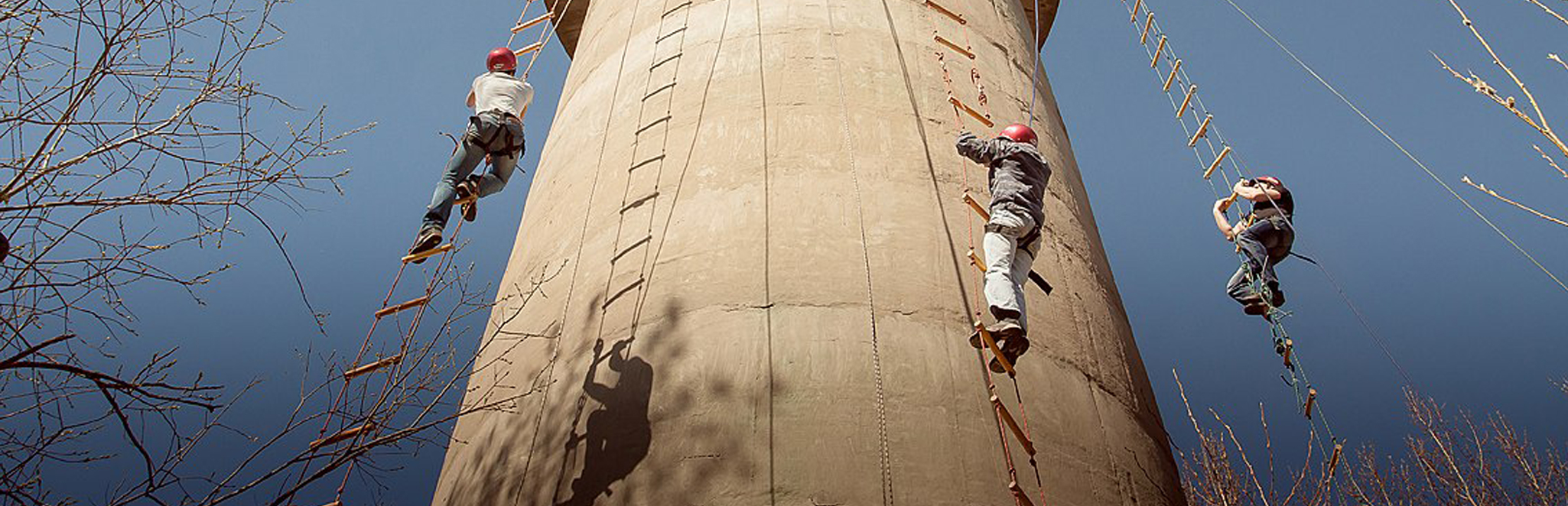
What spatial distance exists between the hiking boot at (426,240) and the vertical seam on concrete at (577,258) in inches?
35.1

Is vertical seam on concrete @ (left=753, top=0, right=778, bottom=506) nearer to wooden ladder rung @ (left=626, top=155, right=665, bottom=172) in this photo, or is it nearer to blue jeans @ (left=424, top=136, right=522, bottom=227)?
wooden ladder rung @ (left=626, top=155, right=665, bottom=172)

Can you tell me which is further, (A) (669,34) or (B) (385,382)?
(A) (669,34)

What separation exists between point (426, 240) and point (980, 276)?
3.27 meters

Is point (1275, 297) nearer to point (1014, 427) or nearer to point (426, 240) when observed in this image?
point (1014, 427)

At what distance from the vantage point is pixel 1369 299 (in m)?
76.1

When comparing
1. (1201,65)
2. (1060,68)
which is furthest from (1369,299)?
(1060,68)

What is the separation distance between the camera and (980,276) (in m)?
6.26

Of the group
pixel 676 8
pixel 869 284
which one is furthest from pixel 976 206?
pixel 676 8

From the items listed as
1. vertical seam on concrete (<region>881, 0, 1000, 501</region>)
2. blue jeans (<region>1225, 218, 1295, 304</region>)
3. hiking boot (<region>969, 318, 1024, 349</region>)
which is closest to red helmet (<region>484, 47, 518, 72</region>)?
vertical seam on concrete (<region>881, 0, 1000, 501</region>)

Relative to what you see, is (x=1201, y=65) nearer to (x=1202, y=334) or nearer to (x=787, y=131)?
(x=1202, y=334)

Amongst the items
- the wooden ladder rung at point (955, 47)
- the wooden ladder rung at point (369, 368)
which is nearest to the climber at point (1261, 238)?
the wooden ladder rung at point (955, 47)

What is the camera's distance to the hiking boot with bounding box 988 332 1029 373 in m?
5.42

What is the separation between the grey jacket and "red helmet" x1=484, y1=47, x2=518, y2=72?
3.59 m

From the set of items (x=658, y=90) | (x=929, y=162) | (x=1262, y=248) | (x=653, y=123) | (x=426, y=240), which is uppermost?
(x=658, y=90)
